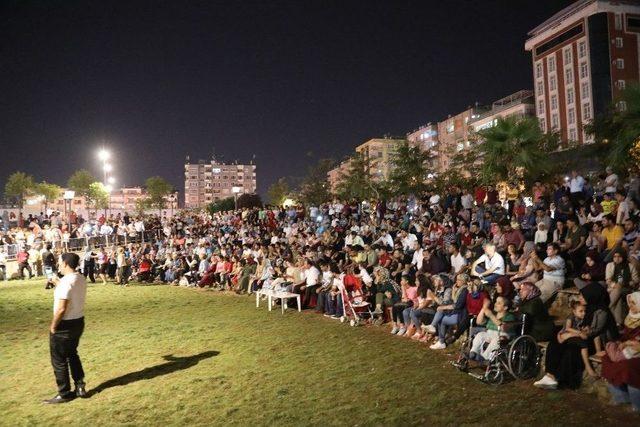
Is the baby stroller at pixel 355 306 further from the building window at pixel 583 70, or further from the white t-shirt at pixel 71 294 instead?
the building window at pixel 583 70

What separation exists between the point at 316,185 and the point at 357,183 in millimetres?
18021

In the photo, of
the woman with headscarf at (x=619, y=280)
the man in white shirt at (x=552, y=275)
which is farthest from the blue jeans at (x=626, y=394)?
the man in white shirt at (x=552, y=275)

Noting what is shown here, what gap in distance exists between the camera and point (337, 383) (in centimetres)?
780

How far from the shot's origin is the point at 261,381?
8047mm

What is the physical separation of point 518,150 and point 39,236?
25.9 m

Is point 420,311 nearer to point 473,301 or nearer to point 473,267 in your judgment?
point 473,301

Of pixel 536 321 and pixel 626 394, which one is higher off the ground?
pixel 536 321

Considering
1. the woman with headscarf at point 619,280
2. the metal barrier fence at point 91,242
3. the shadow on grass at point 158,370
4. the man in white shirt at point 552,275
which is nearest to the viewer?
the woman with headscarf at point 619,280

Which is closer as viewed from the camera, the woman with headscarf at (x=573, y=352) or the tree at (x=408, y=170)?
the woman with headscarf at (x=573, y=352)

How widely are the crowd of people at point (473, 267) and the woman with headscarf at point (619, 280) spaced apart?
19 mm

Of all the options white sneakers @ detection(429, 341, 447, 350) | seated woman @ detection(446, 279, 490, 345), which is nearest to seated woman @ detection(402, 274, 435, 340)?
white sneakers @ detection(429, 341, 447, 350)

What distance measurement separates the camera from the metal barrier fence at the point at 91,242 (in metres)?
27.2

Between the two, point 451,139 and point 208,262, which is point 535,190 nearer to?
point 208,262

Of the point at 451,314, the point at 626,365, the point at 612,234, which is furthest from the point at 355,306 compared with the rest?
the point at 626,365
